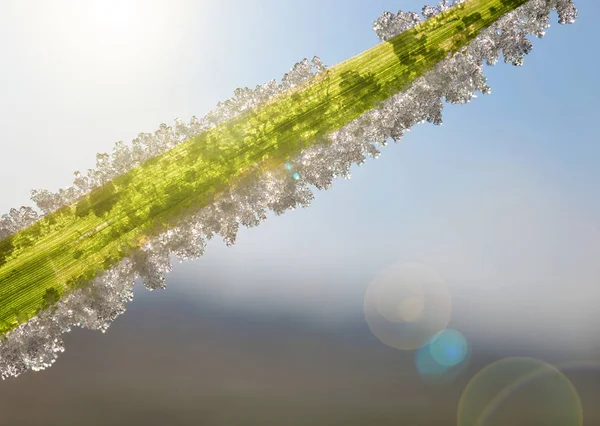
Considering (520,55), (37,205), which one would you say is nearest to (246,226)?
(37,205)

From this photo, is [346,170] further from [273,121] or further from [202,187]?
[202,187]

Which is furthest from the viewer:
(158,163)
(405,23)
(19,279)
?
(405,23)

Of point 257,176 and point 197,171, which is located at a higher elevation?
point 197,171

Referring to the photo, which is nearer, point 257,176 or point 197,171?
point 197,171
